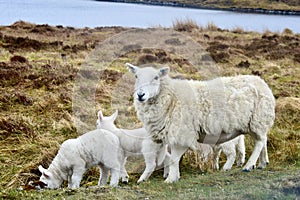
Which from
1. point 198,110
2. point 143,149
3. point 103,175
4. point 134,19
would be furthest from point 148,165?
point 134,19

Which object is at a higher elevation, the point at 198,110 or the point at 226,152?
the point at 198,110

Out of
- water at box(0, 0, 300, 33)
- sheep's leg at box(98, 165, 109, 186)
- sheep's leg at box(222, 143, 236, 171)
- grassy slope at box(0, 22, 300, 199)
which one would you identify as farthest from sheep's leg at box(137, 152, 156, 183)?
water at box(0, 0, 300, 33)

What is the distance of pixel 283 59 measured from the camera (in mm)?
19219

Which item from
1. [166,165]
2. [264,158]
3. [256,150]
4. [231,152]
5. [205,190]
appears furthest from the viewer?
[231,152]

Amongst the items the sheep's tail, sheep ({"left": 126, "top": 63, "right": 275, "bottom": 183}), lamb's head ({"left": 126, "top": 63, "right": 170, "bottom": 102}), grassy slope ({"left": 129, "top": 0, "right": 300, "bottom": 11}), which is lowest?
the sheep's tail

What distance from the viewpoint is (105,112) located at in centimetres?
974

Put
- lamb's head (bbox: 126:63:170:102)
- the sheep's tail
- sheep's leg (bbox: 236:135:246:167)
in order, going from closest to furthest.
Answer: lamb's head (bbox: 126:63:170:102) → the sheep's tail → sheep's leg (bbox: 236:135:246:167)

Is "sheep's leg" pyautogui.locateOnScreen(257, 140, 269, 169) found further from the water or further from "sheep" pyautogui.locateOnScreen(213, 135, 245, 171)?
the water

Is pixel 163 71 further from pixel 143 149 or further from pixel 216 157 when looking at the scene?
pixel 216 157

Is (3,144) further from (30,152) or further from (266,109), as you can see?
(266,109)

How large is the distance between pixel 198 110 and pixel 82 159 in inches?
72.1

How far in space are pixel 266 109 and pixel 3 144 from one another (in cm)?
471

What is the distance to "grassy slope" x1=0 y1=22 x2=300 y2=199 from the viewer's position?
213 inches

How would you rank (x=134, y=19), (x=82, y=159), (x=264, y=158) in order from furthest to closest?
(x=134, y=19) < (x=264, y=158) < (x=82, y=159)
